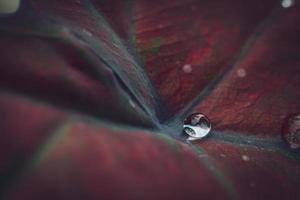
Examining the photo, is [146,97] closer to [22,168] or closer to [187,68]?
[187,68]

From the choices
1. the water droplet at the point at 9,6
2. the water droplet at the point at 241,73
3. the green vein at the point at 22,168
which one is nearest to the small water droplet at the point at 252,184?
the water droplet at the point at 241,73

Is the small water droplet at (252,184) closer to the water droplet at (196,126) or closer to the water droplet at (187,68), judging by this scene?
the water droplet at (196,126)

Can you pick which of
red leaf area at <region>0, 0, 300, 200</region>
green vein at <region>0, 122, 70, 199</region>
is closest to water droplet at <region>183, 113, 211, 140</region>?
red leaf area at <region>0, 0, 300, 200</region>

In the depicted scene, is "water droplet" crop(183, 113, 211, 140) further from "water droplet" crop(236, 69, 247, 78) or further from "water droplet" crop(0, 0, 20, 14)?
"water droplet" crop(0, 0, 20, 14)

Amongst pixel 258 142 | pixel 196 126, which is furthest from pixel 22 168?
pixel 258 142

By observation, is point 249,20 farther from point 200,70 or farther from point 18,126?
point 18,126
